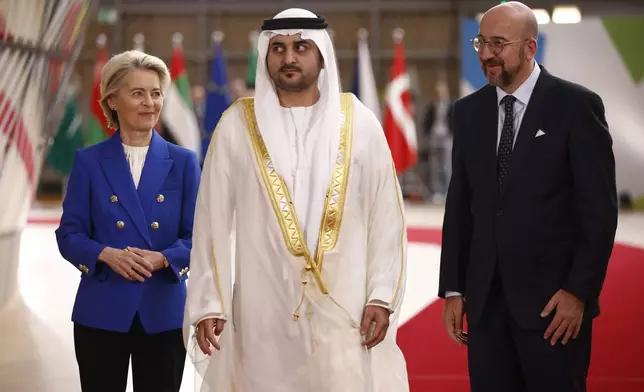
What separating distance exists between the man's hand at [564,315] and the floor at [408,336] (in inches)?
67.0

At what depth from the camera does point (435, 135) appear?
16.5m

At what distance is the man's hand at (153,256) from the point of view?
2.86m

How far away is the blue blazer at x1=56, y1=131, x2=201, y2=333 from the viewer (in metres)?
2.88

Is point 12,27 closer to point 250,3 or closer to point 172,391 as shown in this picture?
point 172,391

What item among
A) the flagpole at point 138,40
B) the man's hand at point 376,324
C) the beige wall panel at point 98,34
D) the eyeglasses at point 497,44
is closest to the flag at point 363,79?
the flagpole at point 138,40

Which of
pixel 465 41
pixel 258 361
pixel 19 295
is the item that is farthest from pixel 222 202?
pixel 465 41

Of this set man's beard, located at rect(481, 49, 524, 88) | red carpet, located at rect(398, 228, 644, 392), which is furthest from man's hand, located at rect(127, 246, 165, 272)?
red carpet, located at rect(398, 228, 644, 392)

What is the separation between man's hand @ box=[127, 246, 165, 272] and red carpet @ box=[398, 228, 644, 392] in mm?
1792

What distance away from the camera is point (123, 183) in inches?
115

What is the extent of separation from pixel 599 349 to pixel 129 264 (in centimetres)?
Answer: 300

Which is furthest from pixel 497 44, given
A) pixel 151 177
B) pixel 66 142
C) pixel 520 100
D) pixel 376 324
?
pixel 66 142

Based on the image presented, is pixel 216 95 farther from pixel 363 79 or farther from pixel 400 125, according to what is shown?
pixel 400 125

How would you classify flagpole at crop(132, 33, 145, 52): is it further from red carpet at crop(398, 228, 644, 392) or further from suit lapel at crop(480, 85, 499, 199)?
suit lapel at crop(480, 85, 499, 199)

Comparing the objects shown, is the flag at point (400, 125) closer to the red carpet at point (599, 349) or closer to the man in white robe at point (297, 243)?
the red carpet at point (599, 349)
